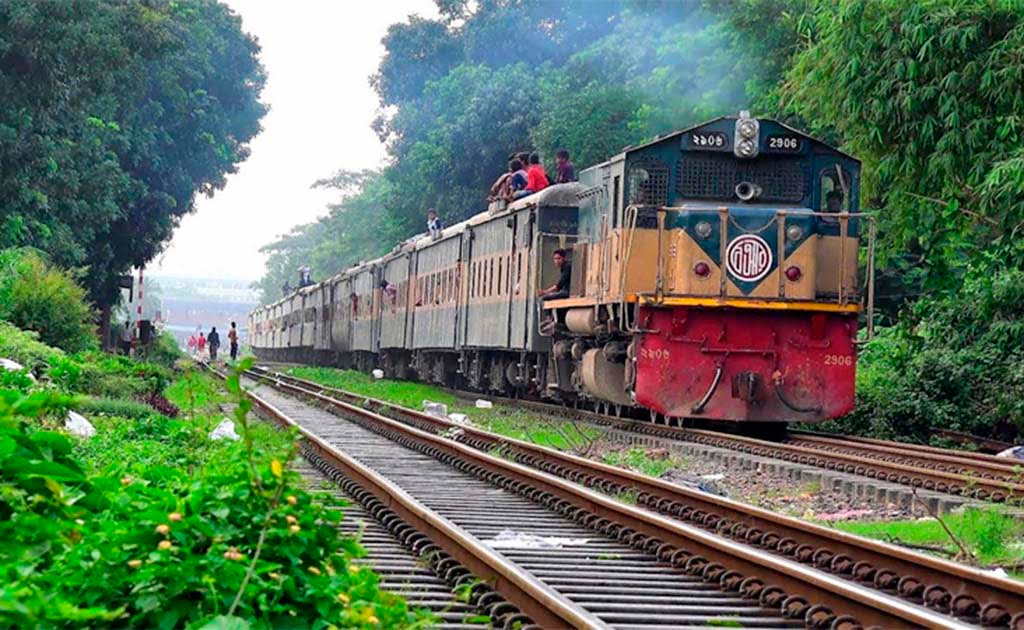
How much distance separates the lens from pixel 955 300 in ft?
64.7

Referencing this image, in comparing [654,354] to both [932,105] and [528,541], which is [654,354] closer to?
[932,105]

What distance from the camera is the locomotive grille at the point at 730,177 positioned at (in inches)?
595

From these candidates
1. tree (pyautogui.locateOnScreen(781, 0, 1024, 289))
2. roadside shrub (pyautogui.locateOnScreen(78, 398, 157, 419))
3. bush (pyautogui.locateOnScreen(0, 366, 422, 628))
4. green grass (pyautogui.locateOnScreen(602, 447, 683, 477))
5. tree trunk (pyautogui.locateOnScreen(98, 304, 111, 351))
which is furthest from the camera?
tree trunk (pyautogui.locateOnScreen(98, 304, 111, 351))

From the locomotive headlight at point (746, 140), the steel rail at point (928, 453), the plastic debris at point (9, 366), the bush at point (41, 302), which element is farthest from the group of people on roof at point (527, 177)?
the plastic debris at point (9, 366)

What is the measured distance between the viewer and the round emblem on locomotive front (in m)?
14.4

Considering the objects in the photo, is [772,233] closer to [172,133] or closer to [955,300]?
[955,300]

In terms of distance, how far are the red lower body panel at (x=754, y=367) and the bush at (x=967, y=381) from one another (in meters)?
3.10

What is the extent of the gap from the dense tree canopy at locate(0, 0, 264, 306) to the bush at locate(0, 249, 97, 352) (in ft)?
7.94

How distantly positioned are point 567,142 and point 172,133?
11054 millimetres

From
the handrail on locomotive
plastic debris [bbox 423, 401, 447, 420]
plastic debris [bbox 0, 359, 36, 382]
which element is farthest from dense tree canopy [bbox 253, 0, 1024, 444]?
plastic debris [bbox 0, 359, 36, 382]

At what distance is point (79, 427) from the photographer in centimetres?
1252

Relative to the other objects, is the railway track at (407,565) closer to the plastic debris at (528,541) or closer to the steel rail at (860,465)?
the plastic debris at (528,541)

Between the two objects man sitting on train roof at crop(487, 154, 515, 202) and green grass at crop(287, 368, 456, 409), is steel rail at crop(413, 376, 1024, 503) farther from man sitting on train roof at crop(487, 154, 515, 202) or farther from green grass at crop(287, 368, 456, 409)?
green grass at crop(287, 368, 456, 409)

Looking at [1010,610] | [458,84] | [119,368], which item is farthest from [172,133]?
[1010,610]
